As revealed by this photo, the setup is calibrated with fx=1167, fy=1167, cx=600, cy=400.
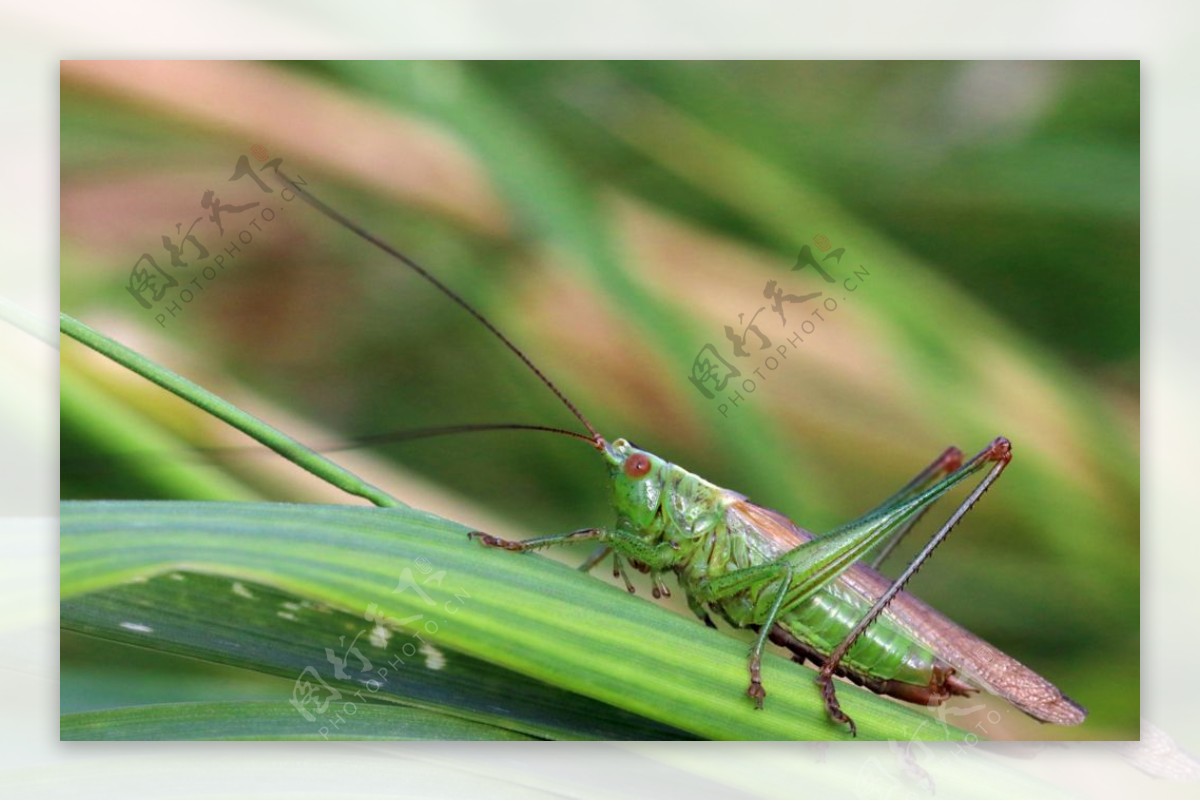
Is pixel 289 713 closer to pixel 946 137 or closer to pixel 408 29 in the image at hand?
pixel 408 29

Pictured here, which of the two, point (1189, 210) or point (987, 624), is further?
point (1189, 210)

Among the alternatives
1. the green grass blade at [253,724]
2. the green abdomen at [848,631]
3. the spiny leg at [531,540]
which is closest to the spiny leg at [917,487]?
the green abdomen at [848,631]

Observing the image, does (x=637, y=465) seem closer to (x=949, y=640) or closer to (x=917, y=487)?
(x=917, y=487)

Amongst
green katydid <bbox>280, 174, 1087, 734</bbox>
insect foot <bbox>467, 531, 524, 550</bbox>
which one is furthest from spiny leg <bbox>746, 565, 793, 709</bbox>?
insect foot <bbox>467, 531, 524, 550</bbox>

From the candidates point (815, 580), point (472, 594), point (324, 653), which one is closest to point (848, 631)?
point (815, 580)

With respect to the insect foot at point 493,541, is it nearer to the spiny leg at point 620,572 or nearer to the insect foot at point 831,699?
the spiny leg at point 620,572

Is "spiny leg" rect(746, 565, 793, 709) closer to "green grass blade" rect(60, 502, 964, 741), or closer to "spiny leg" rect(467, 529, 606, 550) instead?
"green grass blade" rect(60, 502, 964, 741)

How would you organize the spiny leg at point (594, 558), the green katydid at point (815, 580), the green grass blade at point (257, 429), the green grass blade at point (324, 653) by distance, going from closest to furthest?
the green grass blade at point (257, 429)
the green grass blade at point (324, 653)
the green katydid at point (815, 580)
the spiny leg at point (594, 558)

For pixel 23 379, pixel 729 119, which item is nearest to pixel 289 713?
pixel 23 379
